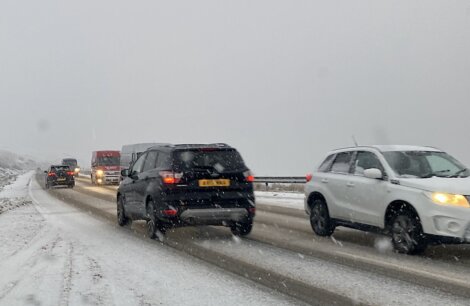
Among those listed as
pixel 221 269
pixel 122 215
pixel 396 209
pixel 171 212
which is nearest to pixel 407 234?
pixel 396 209

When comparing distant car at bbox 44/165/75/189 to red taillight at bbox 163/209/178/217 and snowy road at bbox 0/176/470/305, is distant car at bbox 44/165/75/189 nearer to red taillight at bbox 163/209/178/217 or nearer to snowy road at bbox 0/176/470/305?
snowy road at bbox 0/176/470/305

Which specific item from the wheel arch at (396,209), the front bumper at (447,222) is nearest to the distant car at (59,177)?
the wheel arch at (396,209)

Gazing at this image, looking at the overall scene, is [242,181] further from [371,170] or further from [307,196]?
[371,170]

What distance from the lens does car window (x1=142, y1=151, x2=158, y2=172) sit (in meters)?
10.1

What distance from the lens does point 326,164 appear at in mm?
10055

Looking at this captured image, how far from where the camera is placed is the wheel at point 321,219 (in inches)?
375

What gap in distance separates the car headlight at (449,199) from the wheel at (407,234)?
45cm

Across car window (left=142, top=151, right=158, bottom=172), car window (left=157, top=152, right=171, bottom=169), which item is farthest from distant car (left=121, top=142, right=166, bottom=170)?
car window (left=157, top=152, right=171, bottom=169)

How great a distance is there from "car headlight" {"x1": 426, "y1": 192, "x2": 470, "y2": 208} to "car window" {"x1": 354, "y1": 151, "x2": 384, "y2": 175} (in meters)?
1.38

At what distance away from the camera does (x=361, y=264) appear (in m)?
6.90

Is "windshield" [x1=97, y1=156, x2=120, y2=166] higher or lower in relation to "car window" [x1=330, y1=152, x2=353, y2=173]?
higher

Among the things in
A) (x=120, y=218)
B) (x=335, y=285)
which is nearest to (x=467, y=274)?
(x=335, y=285)

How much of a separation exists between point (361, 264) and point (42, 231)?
6.90 metres

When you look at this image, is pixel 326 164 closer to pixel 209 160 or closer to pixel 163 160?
pixel 209 160
